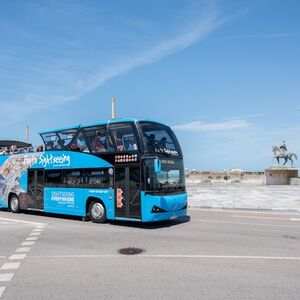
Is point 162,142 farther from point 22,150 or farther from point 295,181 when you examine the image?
point 295,181

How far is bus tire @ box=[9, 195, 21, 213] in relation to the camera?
19580mm

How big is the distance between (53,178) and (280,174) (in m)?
28.2

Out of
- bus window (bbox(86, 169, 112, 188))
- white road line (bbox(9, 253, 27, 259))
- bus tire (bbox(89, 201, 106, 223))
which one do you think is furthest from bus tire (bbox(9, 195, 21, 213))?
white road line (bbox(9, 253, 27, 259))

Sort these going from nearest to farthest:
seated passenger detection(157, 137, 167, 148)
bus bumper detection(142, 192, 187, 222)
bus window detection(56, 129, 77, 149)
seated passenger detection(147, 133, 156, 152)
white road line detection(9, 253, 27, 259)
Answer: white road line detection(9, 253, 27, 259)
bus bumper detection(142, 192, 187, 222)
seated passenger detection(147, 133, 156, 152)
seated passenger detection(157, 137, 167, 148)
bus window detection(56, 129, 77, 149)

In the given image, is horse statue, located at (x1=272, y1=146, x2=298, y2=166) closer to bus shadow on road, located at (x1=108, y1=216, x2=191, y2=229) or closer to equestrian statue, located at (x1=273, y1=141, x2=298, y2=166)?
equestrian statue, located at (x1=273, y1=141, x2=298, y2=166)

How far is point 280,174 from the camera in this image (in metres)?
39.6

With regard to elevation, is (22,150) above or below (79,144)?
above

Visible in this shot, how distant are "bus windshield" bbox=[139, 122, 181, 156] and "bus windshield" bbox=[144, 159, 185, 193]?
396 millimetres

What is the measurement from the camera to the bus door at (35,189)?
1769 cm

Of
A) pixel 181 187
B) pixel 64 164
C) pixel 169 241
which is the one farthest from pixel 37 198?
pixel 169 241

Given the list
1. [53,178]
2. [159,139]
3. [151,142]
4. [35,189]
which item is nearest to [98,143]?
[151,142]

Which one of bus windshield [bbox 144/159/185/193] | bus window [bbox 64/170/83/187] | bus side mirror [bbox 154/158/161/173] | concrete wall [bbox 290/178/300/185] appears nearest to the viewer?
bus side mirror [bbox 154/158/161/173]

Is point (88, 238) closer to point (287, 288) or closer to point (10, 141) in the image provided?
point (287, 288)

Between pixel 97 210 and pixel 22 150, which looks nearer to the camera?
pixel 97 210
